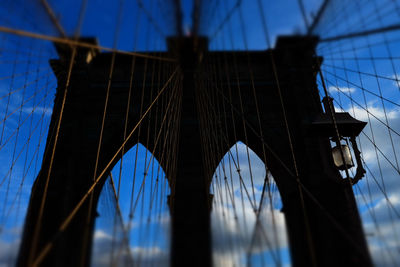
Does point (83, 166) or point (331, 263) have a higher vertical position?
point (83, 166)

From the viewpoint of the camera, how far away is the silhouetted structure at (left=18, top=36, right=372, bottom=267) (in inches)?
319

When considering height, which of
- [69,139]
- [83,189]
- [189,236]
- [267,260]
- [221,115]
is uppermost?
[221,115]

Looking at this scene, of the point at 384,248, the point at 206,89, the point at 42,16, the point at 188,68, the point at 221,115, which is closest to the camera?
the point at 384,248

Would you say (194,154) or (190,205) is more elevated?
(194,154)

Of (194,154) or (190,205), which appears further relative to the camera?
(194,154)

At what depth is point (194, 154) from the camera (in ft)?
33.2

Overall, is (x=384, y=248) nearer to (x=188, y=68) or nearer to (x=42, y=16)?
(x=188, y=68)

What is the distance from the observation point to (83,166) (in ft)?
32.4

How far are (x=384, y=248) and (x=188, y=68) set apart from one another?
196 inches

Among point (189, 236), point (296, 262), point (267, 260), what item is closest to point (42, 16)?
point (267, 260)

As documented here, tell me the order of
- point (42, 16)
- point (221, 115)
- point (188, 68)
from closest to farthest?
point (42, 16), point (188, 68), point (221, 115)

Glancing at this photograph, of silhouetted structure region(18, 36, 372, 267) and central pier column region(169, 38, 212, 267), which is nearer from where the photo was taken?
silhouetted structure region(18, 36, 372, 267)

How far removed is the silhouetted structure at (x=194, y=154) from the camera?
319 inches

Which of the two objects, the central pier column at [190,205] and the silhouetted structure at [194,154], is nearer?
the silhouetted structure at [194,154]
